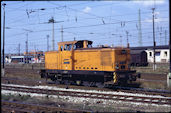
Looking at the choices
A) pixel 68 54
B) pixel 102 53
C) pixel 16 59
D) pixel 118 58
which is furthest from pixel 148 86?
pixel 16 59

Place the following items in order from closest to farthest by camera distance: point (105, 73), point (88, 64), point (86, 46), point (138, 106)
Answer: point (138, 106)
point (105, 73)
point (88, 64)
point (86, 46)

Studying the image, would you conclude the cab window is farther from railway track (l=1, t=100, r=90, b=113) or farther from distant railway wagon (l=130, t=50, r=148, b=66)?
distant railway wagon (l=130, t=50, r=148, b=66)

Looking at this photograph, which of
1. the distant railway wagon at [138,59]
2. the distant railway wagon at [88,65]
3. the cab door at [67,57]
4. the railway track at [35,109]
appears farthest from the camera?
the distant railway wagon at [138,59]

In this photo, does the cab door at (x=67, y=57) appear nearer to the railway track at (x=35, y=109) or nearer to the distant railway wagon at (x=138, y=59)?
the railway track at (x=35, y=109)

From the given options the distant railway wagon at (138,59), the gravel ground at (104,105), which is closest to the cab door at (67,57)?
the gravel ground at (104,105)

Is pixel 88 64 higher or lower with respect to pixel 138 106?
higher

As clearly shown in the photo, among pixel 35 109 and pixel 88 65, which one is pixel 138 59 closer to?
pixel 88 65

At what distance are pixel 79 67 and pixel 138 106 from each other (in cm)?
698

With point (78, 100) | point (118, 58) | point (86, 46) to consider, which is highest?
point (86, 46)

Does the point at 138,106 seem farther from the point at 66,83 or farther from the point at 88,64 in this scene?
the point at 66,83

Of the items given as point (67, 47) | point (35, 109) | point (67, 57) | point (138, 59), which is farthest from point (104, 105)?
point (138, 59)

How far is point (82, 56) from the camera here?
51.0 ft

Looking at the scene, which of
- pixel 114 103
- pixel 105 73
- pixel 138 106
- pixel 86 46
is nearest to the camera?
pixel 138 106

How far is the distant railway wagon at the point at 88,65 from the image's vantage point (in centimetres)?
1427
